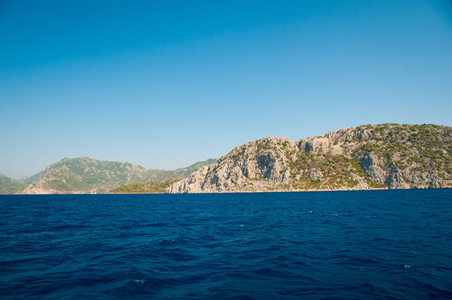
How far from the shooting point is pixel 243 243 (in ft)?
80.9

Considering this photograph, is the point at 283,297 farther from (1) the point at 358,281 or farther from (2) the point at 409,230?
(2) the point at 409,230

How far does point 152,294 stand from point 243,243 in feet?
42.5

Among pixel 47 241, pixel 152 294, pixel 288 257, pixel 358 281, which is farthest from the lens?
pixel 47 241

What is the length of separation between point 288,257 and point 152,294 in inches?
431

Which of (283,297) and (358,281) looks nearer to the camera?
→ (283,297)

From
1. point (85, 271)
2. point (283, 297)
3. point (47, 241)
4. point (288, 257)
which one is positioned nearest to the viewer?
point (283, 297)

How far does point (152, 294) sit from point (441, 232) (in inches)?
1205

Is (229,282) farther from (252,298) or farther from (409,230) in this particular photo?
(409,230)

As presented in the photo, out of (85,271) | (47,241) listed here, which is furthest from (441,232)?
(47,241)

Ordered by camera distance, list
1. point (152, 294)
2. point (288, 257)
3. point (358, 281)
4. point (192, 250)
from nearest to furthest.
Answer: point (152, 294) < point (358, 281) < point (288, 257) < point (192, 250)

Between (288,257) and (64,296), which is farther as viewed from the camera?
(288,257)

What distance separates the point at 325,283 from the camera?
1394cm

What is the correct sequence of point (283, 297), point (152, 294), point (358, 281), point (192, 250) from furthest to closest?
point (192, 250)
point (358, 281)
point (152, 294)
point (283, 297)

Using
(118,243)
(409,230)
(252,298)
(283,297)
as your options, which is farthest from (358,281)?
(118,243)
